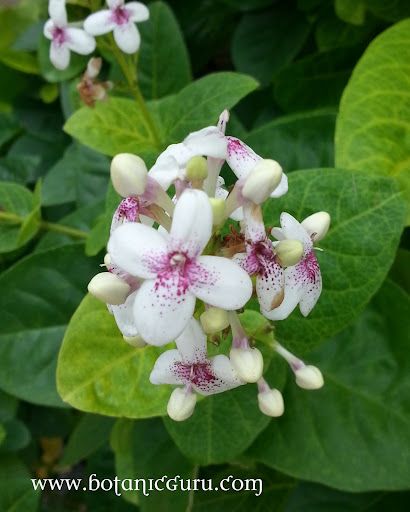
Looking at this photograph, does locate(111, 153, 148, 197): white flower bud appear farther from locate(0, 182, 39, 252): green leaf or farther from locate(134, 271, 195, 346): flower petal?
locate(0, 182, 39, 252): green leaf

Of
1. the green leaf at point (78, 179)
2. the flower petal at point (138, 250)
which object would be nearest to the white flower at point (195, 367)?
the flower petal at point (138, 250)

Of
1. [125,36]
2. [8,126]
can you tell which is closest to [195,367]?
[125,36]

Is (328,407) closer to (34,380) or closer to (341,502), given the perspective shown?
(341,502)

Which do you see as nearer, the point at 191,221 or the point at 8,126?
the point at 191,221

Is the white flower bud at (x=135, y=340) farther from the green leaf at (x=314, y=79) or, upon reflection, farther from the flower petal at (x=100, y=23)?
the green leaf at (x=314, y=79)

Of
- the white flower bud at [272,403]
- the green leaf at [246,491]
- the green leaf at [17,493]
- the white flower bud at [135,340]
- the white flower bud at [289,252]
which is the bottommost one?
the green leaf at [17,493]

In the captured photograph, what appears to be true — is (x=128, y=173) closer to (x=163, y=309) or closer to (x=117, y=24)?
(x=163, y=309)
